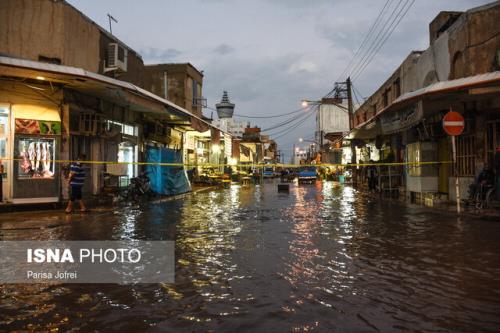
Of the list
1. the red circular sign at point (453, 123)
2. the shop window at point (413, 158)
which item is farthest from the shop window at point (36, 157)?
the shop window at point (413, 158)

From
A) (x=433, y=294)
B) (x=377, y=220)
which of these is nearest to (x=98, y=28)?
(x=377, y=220)

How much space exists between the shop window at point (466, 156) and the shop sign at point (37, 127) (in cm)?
1435

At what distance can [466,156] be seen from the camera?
14727 mm

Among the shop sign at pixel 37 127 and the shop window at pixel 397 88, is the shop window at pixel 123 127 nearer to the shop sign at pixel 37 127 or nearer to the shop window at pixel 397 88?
the shop sign at pixel 37 127

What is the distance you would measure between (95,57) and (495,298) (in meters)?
17.0

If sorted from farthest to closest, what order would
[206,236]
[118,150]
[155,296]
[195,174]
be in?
[195,174]
[118,150]
[206,236]
[155,296]

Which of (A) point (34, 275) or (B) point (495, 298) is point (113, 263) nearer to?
(A) point (34, 275)

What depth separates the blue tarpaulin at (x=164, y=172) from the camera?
2000 centimetres

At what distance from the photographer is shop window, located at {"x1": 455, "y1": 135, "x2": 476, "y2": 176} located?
14391 millimetres

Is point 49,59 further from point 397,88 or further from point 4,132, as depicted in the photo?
point 397,88

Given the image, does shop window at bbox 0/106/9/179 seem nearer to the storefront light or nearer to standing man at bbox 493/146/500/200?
standing man at bbox 493/146/500/200

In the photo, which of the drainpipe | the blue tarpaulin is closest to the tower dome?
the drainpipe

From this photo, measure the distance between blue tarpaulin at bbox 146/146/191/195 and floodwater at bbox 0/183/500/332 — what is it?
1025 centimetres

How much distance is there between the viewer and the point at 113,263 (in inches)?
253
